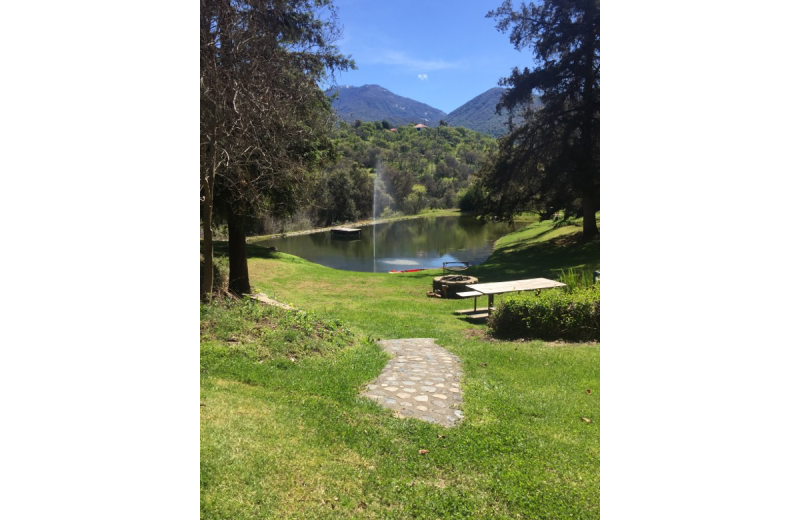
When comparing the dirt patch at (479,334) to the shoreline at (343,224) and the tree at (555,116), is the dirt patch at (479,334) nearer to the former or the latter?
the tree at (555,116)

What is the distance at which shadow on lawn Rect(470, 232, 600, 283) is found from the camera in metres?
20.0

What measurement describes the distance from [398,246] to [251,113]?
29517 millimetres

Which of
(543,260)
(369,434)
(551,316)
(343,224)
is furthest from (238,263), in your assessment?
(343,224)

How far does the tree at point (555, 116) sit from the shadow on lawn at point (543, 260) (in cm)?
171

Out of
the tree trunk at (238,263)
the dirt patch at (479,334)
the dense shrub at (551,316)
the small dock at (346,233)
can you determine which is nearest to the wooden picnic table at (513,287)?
the dirt patch at (479,334)

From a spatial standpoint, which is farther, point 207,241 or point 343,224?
point 343,224

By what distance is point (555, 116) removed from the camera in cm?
2417

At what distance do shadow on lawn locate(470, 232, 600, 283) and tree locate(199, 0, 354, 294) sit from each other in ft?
31.3

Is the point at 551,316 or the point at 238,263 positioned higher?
the point at 238,263

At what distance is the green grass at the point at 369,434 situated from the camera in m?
3.27

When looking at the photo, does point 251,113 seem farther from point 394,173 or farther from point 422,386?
point 394,173
